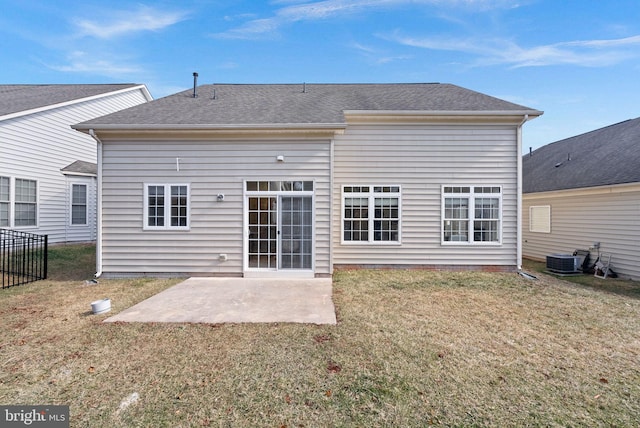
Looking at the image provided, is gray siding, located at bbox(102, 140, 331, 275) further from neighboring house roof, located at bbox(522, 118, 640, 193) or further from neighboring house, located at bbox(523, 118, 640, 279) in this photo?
neighboring house roof, located at bbox(522, 118, 640, 193)

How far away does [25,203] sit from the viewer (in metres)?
10.8

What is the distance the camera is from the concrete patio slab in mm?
4684

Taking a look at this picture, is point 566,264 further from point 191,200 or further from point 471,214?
point 191,200

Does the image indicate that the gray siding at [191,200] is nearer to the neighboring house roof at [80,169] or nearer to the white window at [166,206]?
the white window at [166,206]

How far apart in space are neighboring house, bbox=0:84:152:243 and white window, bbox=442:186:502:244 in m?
14.5

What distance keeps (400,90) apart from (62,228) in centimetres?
1445

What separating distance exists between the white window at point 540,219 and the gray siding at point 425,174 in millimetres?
4341

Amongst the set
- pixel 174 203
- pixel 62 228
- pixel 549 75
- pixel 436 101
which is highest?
pixel 549 75

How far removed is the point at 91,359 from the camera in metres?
3.40

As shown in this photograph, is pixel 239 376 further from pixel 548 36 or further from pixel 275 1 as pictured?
pixel 548 36

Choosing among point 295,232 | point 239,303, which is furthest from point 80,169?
point 239,303

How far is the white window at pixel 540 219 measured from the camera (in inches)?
442

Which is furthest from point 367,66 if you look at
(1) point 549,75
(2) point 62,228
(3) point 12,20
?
(2) point 62,228

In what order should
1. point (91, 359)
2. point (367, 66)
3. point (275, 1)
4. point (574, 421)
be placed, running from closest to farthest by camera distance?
point (574, 421), point (91, 359), point (275, 1), point (367, 66)
